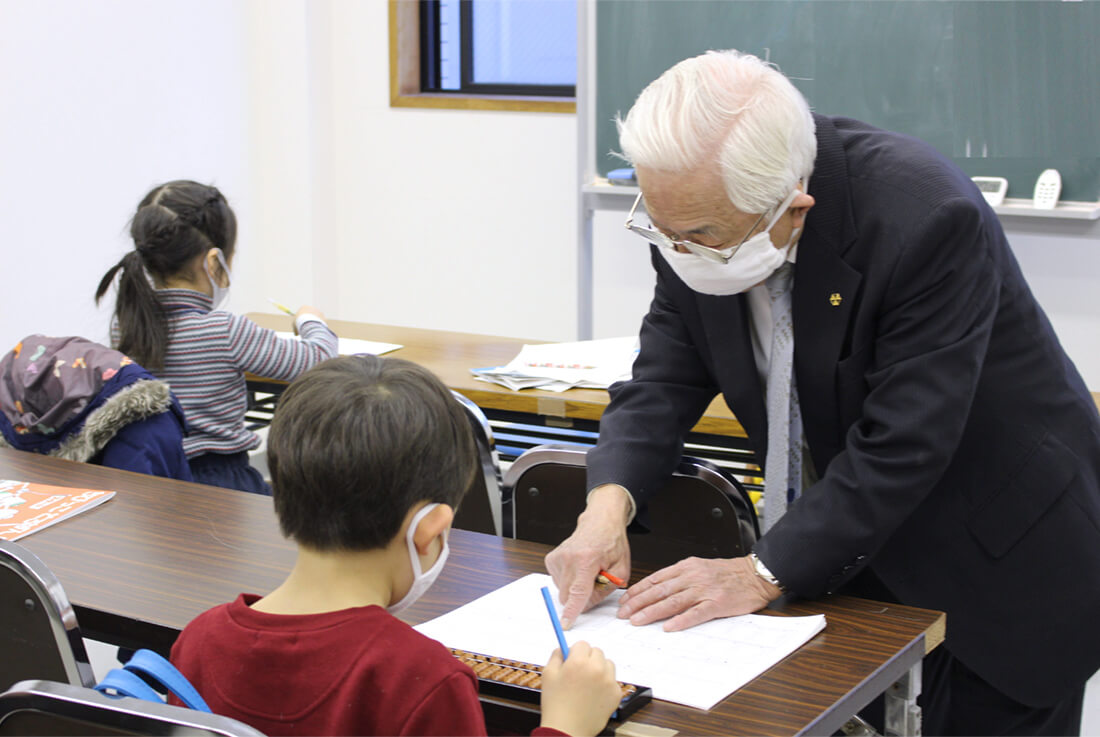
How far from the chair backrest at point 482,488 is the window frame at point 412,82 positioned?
2.83m

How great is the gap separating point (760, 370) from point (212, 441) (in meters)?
1.37

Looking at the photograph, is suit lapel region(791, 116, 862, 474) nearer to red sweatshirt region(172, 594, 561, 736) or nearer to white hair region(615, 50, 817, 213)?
white hair region(615, 50, 817, 213)

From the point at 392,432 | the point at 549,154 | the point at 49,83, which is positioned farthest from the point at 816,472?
the point at 49,83

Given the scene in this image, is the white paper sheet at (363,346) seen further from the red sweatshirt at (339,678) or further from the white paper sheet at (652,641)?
the red sweatshirt at (339,678)

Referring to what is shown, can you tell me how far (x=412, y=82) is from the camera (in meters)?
4.96

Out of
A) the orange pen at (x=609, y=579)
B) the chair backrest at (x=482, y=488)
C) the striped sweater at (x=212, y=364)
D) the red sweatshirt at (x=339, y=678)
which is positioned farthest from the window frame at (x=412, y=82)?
the red sweatshirt at (x=339, y=678)

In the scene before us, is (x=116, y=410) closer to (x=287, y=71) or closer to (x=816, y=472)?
(x=816, y=472)

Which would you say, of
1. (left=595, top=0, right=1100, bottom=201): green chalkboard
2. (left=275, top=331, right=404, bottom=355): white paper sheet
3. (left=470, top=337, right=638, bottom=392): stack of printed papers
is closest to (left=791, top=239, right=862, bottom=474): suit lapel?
(left=470, top=337, right=638, bottom=392): stack of printed papers

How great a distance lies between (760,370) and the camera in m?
1.67

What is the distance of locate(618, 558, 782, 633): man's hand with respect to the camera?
4.40 ft

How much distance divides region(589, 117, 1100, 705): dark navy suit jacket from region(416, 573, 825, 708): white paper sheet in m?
0.11

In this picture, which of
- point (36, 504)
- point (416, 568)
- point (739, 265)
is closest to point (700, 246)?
point (739, 265)

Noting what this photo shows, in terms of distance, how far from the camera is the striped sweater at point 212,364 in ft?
8.09

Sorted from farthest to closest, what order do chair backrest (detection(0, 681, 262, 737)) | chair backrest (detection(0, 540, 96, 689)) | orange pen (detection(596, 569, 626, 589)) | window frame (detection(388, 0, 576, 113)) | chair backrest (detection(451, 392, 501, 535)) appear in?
window frame (detection(388, 0, 576, 113)) < chair backrest (detection(451, 392, 501, 535)) < orange pen (detection(596, 569, 626, 589)) < chair backrest (detection(0, 540, 96, 689)) < chair backrest (detection(0, 681, 262, 737))
